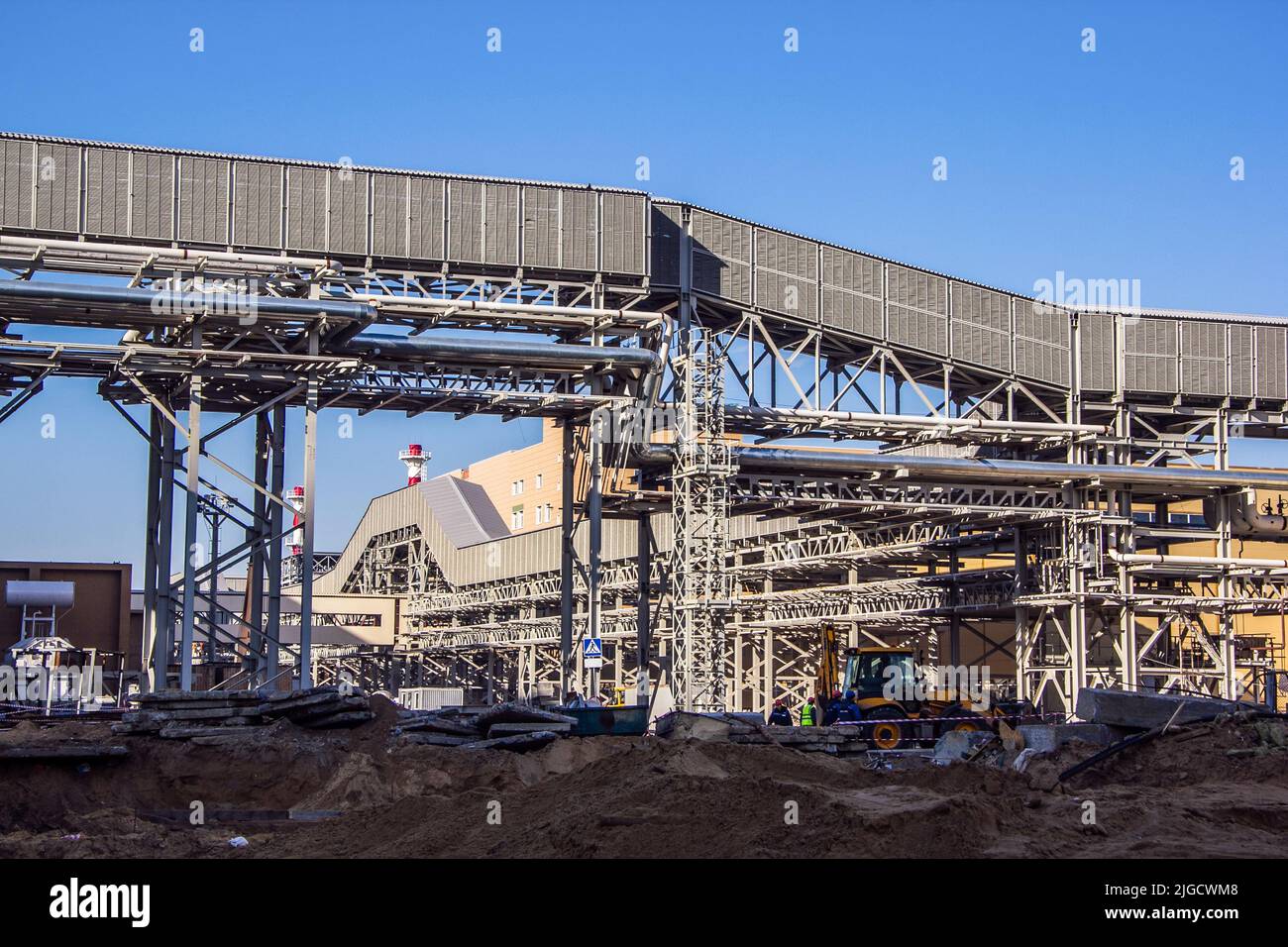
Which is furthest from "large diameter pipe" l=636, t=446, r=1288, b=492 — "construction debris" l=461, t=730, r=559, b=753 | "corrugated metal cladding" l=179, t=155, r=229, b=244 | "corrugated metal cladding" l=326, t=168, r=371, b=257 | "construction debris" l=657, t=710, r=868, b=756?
"construction debris" l=461, t=730, r=559, b=753

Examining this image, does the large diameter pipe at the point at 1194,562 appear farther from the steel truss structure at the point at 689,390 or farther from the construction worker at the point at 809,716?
the construction worker at the point at 809,716

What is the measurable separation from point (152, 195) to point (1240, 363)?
29436 millimetres

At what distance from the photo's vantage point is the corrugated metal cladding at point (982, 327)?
38.2 metres

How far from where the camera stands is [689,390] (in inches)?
1287

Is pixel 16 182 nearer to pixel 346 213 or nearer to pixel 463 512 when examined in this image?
pixel 346 213

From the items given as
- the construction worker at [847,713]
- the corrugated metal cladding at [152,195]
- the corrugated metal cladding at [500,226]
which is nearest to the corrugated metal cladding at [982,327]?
the construction worker at [847,713]

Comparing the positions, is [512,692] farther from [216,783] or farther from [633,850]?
[633,850]

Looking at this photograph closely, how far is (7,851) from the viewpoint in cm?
1359

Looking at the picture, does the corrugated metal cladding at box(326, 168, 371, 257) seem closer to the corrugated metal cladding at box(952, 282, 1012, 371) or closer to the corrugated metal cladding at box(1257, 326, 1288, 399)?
the corrugated metal cladding at box(952, 282, 1012, 371)

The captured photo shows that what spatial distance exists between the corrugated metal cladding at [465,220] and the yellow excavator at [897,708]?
12.3 metres

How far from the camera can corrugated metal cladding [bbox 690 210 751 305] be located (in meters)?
34.2

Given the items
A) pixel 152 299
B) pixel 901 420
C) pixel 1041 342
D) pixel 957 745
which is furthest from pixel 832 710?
pixel 152 299

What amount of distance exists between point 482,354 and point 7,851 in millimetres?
17538
